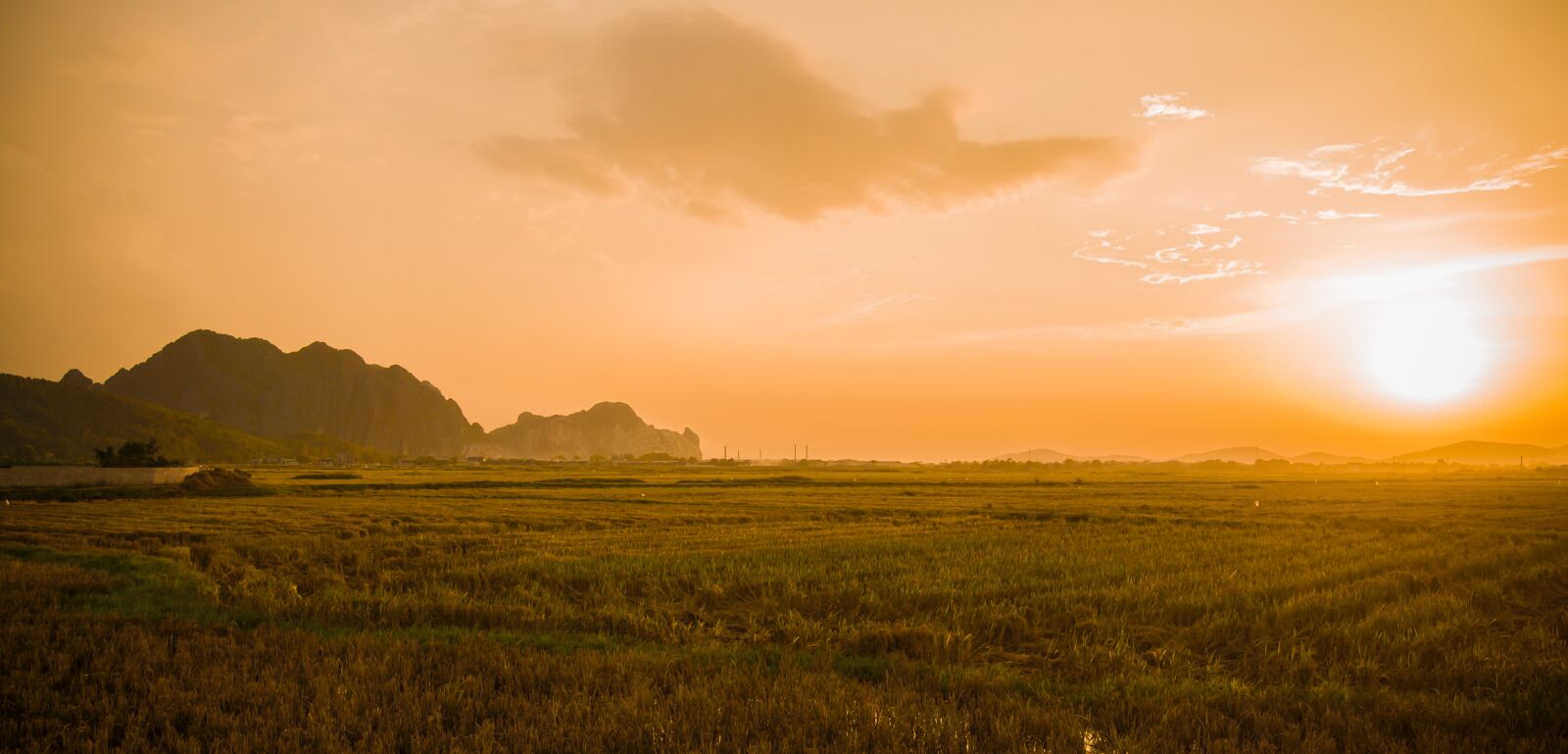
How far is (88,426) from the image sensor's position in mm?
145500

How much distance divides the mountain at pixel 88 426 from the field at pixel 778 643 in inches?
6399

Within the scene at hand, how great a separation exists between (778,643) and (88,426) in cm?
19833

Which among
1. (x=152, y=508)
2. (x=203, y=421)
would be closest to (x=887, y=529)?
(x=152, y=508)

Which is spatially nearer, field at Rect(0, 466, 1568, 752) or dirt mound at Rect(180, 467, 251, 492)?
field at Rect(0, 466, 1568, 752)

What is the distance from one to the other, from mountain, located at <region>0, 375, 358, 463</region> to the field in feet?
533

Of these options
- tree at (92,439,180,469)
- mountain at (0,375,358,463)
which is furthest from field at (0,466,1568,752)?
mountain at (0,375,358,463)

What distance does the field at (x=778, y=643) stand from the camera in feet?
20.4

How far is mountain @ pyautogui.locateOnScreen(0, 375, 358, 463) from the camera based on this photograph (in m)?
137

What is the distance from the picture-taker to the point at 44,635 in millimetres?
8727

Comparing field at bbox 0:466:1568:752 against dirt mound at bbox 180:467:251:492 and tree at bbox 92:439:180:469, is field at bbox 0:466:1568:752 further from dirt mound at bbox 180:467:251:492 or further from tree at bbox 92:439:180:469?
tree at bbox 92:439:180:469

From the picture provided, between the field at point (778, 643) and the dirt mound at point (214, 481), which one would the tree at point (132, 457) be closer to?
the dirt mound at point (214, 481)

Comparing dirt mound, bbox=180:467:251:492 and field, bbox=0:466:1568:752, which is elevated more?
field, bbox=0:466:1568:752

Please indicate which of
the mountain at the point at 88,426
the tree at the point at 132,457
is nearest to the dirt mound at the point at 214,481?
the tree at the point at 132,457

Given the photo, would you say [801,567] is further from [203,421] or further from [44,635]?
[203,421]
